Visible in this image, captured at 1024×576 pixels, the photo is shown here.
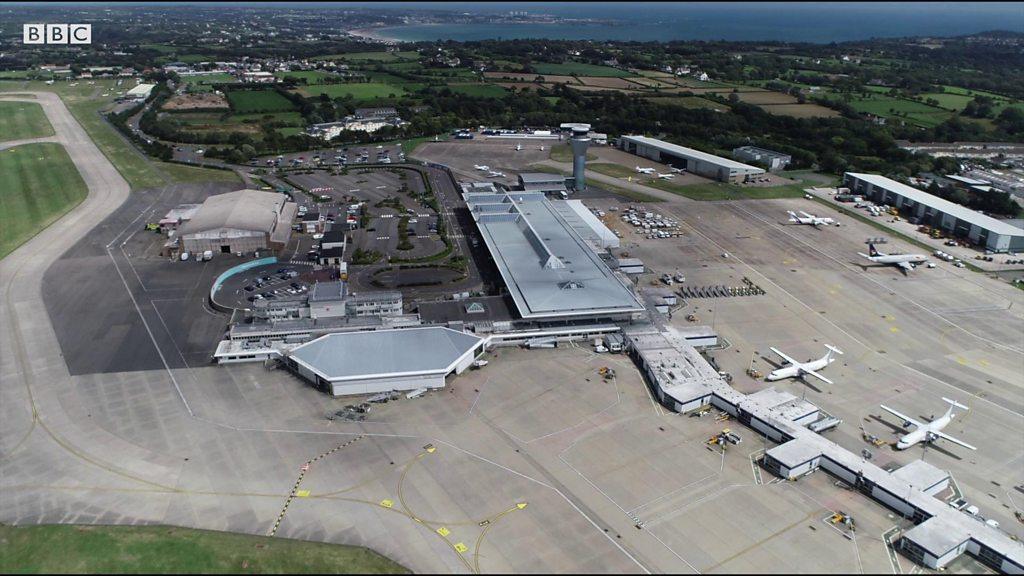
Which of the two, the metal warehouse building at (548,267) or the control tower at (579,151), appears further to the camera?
the control tower at (579,151)

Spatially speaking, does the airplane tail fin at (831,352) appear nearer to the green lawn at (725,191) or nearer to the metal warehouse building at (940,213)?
the metal warehouse building at (940,213)

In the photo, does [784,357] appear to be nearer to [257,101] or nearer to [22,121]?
[257,101]

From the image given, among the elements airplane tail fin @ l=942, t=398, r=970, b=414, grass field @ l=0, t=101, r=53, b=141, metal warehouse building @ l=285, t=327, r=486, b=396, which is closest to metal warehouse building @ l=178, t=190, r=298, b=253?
metal warehouse building @ l=285, t=327, r=486, b=396

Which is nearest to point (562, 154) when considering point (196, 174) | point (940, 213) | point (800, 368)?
point (940, 213)

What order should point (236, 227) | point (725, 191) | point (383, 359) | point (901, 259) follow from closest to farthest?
1. point (383, 359)
2. point (901, 259)
3. point (236, 227)
4. point (725, 191)

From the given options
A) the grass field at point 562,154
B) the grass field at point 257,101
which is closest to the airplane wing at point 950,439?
the grass field at point 562,154

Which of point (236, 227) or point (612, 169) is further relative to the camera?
point (612, 169)
